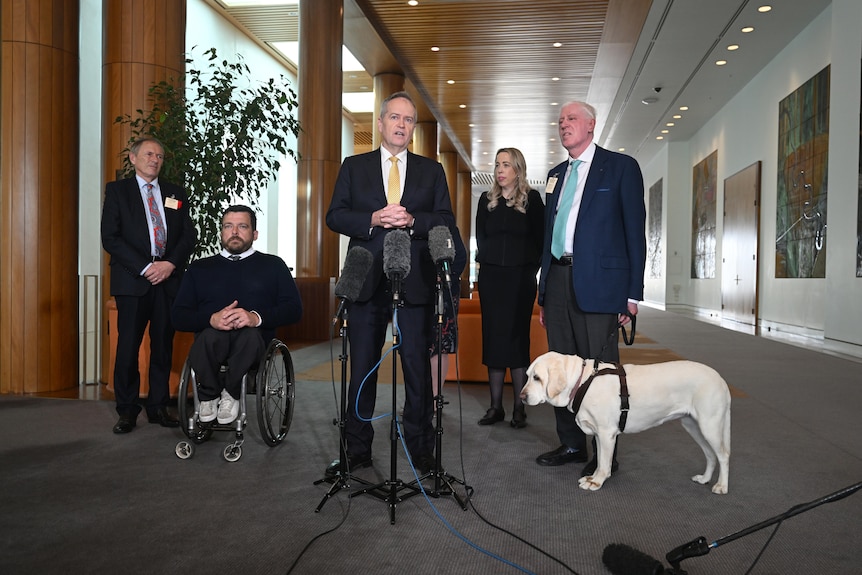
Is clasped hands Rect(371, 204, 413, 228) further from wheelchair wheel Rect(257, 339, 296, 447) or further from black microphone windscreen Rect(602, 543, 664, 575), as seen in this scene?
black microphone windscreen Rect(602, 543, 664, 575)

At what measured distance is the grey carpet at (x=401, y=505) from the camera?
80.5 inches

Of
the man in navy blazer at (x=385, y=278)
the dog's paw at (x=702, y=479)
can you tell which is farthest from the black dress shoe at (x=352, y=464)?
the dog's paw at (x=702, y=479)

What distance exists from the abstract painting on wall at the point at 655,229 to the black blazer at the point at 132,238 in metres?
19.6

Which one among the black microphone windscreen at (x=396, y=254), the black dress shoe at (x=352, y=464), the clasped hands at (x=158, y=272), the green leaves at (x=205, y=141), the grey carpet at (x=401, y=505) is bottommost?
the grey carpet at (x=401, y=505)

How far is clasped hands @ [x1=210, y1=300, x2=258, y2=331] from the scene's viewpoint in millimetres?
3156

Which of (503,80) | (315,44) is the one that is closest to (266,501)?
(315,44)

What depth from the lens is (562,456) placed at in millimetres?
3123

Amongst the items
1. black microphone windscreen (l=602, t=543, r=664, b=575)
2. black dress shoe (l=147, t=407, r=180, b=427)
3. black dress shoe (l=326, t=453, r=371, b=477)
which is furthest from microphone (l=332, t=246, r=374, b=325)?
black dress shoe (l=147, t=407, r=180, b=427)

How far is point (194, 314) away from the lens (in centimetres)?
329

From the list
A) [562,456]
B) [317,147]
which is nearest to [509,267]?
[562,456]

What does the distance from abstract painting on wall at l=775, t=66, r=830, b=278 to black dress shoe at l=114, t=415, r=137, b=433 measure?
932 cm

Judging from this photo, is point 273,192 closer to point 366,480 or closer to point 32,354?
point 32,354

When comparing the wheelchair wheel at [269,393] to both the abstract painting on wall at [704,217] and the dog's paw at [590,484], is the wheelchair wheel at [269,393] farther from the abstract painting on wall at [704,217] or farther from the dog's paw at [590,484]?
the abstract painting on wall at [704,217]

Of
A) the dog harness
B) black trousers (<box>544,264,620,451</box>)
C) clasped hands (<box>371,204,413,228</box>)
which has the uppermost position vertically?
clasped hands (<box>371,204,413,228</box>)
